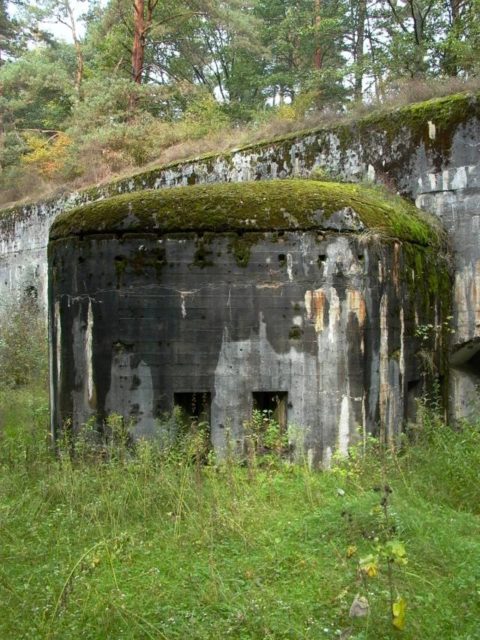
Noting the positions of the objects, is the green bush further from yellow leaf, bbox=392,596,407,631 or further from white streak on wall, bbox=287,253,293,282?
yellow leaf, bbox=392,596,407,631

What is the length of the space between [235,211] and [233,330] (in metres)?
1.17

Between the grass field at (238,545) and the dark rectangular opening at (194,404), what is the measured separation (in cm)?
44

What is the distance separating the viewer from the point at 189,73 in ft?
76.2

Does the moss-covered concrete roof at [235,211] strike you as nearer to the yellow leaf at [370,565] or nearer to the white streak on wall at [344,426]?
the white streak on wall at [344,426]

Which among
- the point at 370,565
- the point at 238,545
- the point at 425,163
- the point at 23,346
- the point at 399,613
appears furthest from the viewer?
the point at 23,346

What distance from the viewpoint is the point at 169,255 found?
639cm

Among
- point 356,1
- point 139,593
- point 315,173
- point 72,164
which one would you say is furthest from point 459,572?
point 356,1

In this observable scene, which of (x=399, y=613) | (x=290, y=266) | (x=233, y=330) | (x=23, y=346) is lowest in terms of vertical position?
(x=399, y=613)

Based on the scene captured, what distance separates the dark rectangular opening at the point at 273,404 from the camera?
6.30 meters

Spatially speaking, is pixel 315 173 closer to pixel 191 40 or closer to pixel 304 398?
pixel 304 398

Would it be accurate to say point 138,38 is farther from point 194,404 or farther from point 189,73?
point 194,404

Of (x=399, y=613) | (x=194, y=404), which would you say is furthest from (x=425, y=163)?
(x=399, y=613)

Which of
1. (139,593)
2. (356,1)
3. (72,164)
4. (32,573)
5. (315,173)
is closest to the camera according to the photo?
(139,593)

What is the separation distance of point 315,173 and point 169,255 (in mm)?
3315
